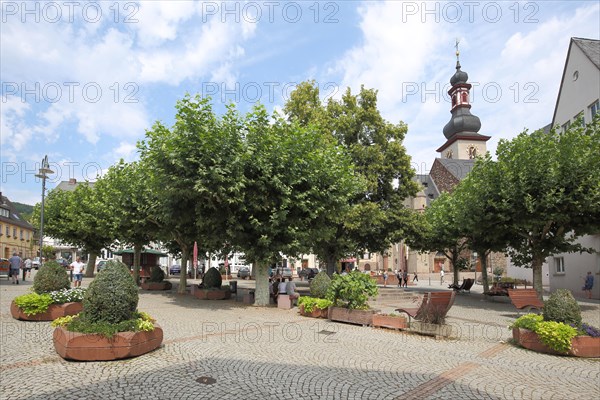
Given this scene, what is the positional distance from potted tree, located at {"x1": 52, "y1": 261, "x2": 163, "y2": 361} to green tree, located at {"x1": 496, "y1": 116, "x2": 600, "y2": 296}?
46.1ft

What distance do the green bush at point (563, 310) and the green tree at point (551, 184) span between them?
23.7ft

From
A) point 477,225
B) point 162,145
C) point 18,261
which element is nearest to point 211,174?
point 162,145

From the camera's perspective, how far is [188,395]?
19.1 feet

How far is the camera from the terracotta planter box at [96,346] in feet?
23.8

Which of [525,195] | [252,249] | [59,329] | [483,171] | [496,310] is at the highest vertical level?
[483,171]

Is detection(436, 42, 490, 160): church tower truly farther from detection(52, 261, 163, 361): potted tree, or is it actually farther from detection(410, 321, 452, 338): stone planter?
detection(52, 261, 163, 361): potted tree

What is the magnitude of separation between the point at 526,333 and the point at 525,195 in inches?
327

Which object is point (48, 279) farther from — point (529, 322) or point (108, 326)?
point (529, 322)

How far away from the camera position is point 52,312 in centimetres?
1135

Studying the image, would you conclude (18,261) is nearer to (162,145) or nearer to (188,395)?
(162,145)

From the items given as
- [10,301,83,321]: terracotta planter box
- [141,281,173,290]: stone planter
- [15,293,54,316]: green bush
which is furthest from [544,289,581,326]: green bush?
[141,281,173,290]: stone planter

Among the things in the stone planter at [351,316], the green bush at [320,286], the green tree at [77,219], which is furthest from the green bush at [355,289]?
the green tree at [77,219]

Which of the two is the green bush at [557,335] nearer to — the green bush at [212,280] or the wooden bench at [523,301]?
the wooden bench at [523,301]

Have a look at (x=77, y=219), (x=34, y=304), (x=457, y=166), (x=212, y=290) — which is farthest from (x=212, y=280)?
(x=457, y=166)
